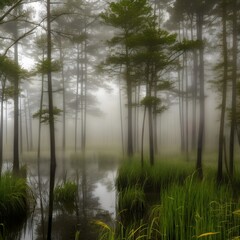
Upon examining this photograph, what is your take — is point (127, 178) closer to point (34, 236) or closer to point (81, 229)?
point (81, 229)

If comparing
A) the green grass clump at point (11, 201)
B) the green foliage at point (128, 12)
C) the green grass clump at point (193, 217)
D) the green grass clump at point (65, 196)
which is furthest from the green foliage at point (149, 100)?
the green grass clump at point (193, 217)

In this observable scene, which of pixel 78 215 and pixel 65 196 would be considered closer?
pixel 78 215

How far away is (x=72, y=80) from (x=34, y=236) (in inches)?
1145

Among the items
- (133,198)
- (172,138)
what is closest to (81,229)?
(133,198)

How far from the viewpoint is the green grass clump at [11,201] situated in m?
6.96

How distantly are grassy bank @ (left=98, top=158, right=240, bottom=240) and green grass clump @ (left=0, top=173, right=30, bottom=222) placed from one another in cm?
238

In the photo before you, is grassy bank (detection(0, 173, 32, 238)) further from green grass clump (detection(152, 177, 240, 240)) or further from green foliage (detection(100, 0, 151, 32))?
green foliage (detection(100, 0, 151, 32))

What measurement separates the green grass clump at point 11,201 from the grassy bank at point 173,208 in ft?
7.82

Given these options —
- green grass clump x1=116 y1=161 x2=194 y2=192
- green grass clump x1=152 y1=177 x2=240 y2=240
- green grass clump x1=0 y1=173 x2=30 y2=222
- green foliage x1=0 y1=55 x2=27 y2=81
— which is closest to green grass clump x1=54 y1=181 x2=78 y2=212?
green grass clump x1=0 y1=173 x2=30 y2=222

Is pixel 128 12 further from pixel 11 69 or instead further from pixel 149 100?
pixel 11 69

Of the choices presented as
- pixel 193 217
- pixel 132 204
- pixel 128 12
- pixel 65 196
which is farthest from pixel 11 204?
pixel 128 12

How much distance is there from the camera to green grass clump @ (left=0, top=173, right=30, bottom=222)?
22.8 feet

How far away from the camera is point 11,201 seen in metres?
7.09

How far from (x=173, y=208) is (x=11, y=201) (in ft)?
14.4
